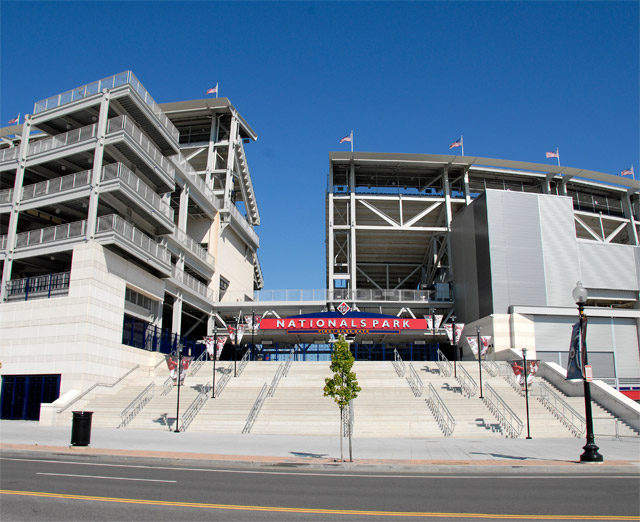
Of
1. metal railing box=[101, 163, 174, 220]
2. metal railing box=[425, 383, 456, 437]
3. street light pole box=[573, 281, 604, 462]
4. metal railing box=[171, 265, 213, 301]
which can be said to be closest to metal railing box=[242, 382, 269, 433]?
metal railing box=[425, 383, 456, 437]

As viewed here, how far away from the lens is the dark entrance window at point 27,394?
109 feet

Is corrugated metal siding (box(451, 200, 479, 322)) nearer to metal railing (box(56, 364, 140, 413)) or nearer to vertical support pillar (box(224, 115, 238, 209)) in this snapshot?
vertical support pillar (box(224, 115, 238, 209))

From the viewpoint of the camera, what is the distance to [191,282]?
49562 millimetres

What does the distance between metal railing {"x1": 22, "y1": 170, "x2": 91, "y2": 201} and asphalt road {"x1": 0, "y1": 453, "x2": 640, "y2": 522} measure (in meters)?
26.7

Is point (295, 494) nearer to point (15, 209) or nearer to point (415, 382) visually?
point (415, 382)

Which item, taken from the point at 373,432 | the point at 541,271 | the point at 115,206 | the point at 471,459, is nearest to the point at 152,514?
the point at 471,459

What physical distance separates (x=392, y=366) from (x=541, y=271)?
18752mm

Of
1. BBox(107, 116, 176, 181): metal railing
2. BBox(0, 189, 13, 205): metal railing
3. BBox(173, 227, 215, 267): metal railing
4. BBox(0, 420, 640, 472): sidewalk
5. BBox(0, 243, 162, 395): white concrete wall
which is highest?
BBox(107, 116, 176, 181): metal railing

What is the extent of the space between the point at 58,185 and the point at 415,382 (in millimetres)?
27685

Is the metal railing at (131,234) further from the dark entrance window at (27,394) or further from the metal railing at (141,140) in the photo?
the dark entrance window at (27,394)

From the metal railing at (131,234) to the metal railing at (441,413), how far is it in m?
21.9

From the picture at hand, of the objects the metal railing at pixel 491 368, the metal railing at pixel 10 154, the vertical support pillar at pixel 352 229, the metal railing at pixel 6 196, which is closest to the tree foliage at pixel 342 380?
the metal railing at pixel 491 368

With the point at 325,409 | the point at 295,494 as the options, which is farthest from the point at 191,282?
the point at 295,494

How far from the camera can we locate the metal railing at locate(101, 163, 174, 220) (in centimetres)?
3684
